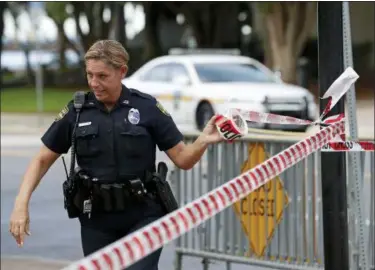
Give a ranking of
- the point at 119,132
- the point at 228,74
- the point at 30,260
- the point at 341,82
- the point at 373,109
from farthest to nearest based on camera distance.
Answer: the point at 373,109 → the point at 228,74 → the point at 30,260 → the point at 341,82 → the point at 119,132

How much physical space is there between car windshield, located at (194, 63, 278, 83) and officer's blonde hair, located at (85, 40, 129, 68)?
16130 millimetres

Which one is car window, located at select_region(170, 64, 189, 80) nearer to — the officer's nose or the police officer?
the police officer

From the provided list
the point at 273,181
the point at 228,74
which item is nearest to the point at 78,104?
the point at 273,181

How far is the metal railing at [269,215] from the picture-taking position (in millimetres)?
6648

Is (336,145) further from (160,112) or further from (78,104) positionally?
(78,104)

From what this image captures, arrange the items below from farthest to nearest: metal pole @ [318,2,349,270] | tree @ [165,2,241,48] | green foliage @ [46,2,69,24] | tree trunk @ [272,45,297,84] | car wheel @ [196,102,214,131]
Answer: tree @ [165,2,241,48], green foliage @ [46,2,69,24], tree trunk @ [272,45,297,84], car wheel @ [196,102,214,131], metal pole @ [318,2,349,270]

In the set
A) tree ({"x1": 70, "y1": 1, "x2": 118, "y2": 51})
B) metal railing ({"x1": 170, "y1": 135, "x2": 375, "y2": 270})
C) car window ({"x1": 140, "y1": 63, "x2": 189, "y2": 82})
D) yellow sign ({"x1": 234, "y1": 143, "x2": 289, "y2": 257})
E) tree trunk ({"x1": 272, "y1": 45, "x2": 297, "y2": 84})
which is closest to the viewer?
metal railing ({"x1": 170, "y1": 135, "x2": 375, "y2": 270})

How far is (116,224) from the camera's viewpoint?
4.65 metres

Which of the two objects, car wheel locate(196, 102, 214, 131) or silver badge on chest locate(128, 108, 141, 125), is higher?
car wheel locate(196, 102, 214, 131)

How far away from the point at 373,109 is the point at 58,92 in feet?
58.1

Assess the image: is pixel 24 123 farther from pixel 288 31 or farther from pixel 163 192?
pixel 163 192

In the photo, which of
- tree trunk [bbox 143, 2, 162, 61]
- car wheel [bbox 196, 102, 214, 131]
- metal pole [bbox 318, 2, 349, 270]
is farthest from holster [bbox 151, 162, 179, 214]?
tree trunk [bbox 143, 2, 162, 61]

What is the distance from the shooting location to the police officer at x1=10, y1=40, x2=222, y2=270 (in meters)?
4.54

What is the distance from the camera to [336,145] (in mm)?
5180
